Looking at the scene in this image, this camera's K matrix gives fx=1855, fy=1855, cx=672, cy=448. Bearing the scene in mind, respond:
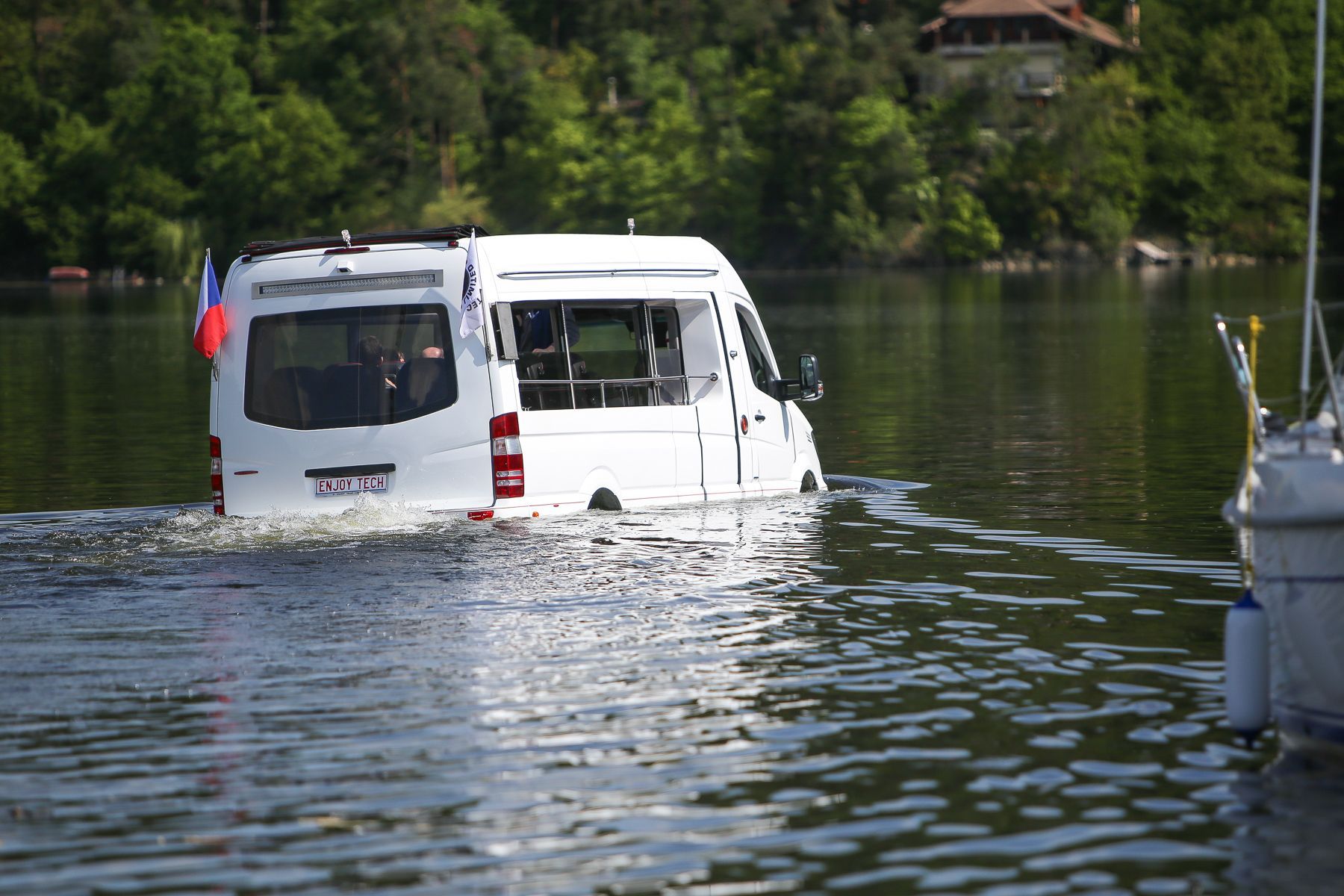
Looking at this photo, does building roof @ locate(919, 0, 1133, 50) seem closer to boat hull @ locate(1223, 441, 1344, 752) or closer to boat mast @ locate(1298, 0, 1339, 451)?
boat mast @ locate(1298, 0, 1339, 451)

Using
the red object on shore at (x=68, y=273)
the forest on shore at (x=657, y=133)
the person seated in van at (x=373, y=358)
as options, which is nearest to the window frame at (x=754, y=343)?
the person seated in van at (x=373, y=358)

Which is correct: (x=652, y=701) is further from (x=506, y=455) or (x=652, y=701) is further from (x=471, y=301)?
(x=471, y=301)

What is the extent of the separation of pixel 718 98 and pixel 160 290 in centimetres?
3986

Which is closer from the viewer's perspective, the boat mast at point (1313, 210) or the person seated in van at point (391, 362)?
the boat mast at point (1313, 210)

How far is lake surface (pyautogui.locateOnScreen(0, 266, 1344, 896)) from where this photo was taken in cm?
672

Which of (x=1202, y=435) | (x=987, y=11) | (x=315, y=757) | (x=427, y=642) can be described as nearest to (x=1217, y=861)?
(x=315, y=757)

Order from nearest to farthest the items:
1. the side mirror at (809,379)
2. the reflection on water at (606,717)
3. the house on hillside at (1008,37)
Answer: the reflection on water at (606,717) → the side mirror at (809,379) → the house on hillside at (1008,37)

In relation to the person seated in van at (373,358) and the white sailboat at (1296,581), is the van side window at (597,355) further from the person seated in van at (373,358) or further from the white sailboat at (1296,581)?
the white sailboat at (1296,581)

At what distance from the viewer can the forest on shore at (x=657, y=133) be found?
376 feet

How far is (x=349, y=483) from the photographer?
13727mm

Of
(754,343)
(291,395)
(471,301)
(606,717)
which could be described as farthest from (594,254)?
(606,717)

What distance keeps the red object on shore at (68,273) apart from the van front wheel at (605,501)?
385ft

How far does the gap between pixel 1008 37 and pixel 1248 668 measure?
117512mm

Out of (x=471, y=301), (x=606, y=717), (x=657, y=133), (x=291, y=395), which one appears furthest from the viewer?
(x=657, y=133)
